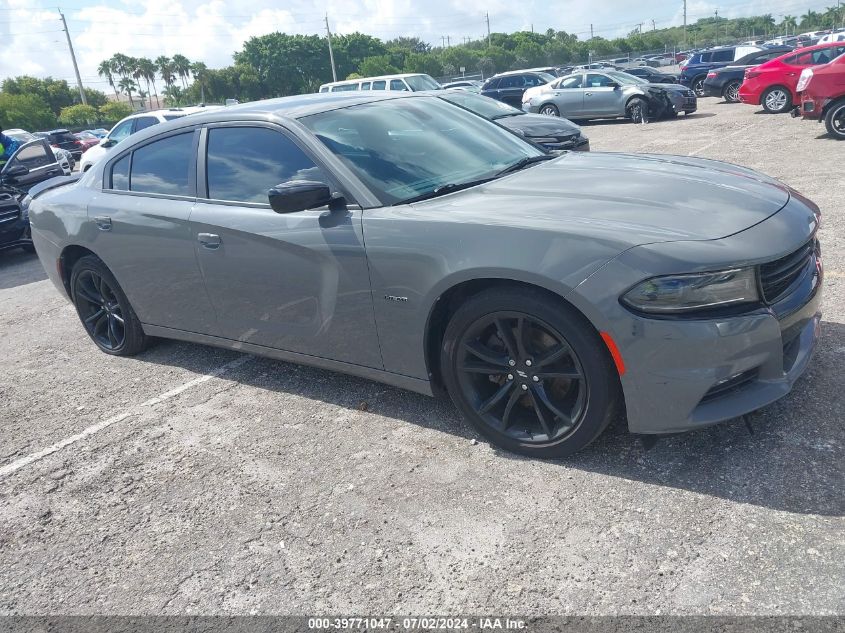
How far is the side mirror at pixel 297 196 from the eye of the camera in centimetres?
328

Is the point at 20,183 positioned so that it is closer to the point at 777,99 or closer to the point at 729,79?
the point at 777,99

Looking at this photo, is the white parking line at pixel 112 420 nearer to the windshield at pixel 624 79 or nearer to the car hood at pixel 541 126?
the car hood at pixel 541 126

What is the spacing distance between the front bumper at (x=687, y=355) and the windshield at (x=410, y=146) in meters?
1.18

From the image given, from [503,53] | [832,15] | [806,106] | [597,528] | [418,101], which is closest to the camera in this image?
[597,528]

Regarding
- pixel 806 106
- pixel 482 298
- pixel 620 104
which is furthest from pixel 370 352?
pixel 620 104

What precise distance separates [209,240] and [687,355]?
2.62 metres

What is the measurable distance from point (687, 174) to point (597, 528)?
182 cm

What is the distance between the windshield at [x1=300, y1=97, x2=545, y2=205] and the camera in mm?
3543

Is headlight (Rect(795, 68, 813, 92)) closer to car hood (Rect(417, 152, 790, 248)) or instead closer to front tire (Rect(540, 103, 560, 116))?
car hood (Rect(417, 152, 790, 248))

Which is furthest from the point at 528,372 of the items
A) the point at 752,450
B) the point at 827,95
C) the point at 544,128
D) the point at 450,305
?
the point at 827,95

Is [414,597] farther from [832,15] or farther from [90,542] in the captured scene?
[832,15]

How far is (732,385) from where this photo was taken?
2.73m

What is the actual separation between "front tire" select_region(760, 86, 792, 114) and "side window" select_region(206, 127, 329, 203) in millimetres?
16160

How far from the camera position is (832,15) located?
12162cm
